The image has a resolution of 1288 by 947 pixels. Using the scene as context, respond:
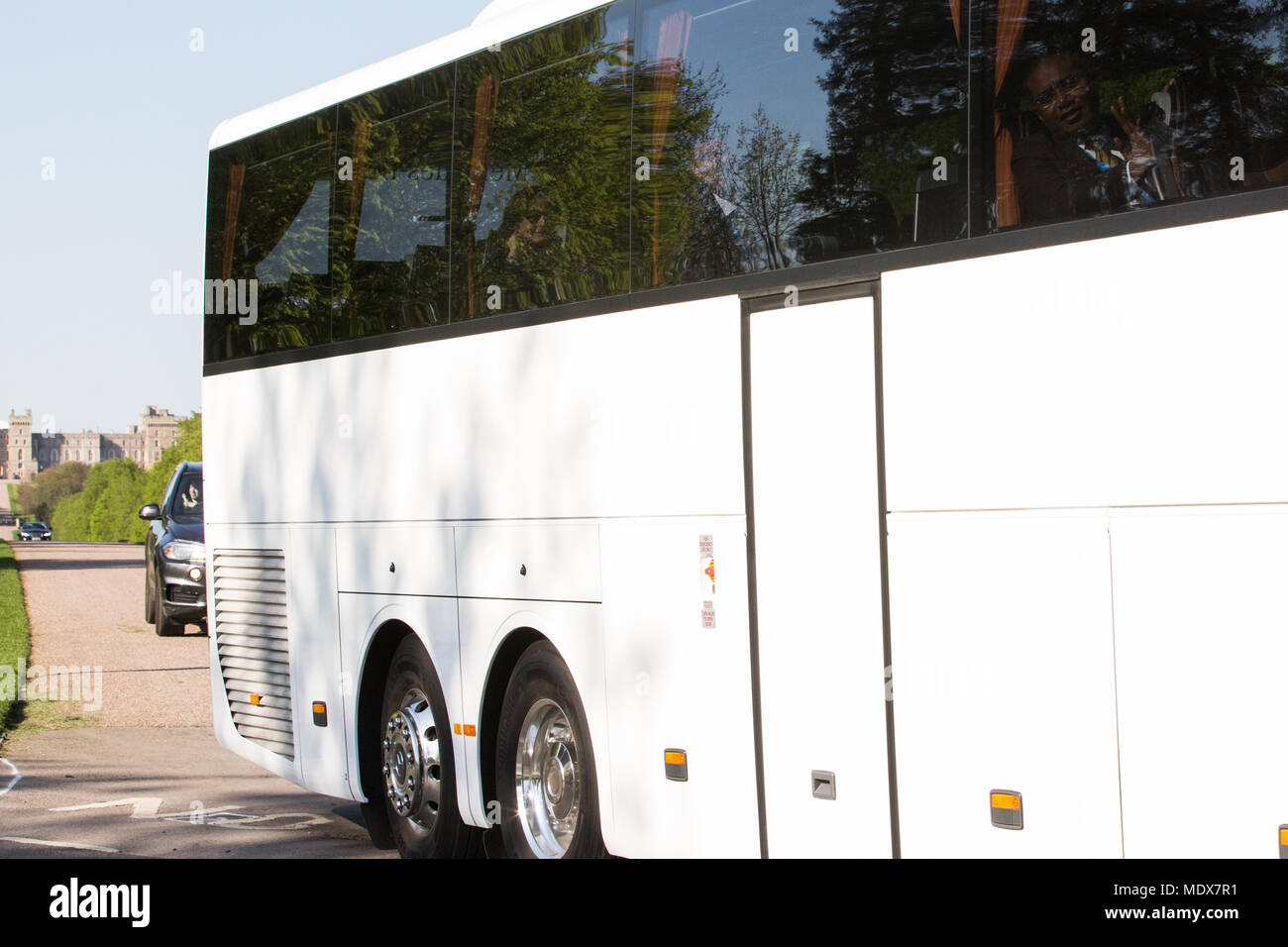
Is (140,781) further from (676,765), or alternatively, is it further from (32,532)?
(32,532)

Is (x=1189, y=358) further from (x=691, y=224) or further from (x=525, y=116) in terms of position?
(x=525, y=116)

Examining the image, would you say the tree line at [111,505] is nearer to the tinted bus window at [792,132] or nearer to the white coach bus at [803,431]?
the white coach bus at [803,431]

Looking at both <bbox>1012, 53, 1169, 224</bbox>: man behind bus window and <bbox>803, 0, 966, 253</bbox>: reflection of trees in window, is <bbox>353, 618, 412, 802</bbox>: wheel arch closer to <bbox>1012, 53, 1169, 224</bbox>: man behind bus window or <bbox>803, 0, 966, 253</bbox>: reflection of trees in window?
<bbox>803, 0, 966, 253</bbox>: reflection of trees in window

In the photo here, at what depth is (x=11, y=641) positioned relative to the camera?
22500mm

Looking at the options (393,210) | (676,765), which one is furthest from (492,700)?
(393,210)

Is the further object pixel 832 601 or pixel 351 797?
pixel 351 797

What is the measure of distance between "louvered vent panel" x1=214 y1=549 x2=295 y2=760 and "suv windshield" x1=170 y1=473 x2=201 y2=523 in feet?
44.2

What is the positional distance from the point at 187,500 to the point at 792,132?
19.9 m

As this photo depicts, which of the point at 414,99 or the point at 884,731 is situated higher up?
the point at 414,99

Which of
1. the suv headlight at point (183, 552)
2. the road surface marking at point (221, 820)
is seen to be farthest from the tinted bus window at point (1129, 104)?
the suv headlight at point (183, 552)

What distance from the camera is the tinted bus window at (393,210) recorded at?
328 inches
